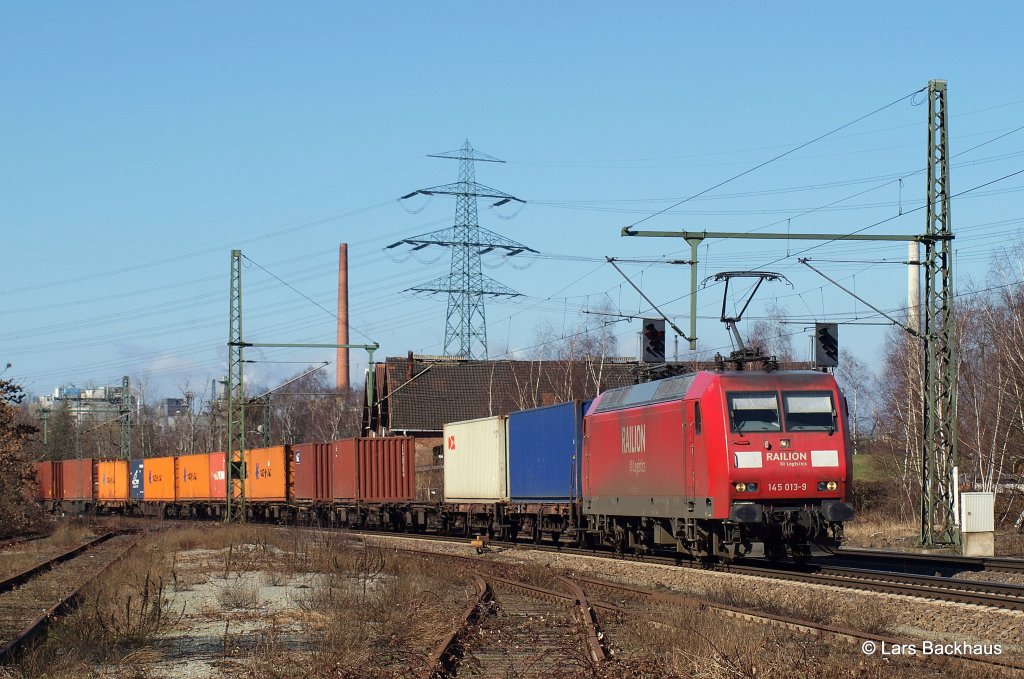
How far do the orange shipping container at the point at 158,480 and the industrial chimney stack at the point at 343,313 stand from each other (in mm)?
20063

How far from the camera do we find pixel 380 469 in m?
39.9

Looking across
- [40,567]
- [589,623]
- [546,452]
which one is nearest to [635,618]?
[589,623]

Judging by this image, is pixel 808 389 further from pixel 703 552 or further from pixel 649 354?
pixel 649 354

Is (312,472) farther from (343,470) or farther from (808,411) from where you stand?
(808,411)

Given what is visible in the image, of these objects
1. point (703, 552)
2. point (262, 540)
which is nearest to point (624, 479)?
point (703, 552)

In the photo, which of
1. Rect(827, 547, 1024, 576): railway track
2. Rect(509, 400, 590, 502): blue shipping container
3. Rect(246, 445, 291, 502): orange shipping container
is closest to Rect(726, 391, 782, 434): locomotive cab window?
Rect(827, 547, 1024, 576): railway track

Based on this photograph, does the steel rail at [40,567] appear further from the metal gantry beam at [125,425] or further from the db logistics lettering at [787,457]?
the metal gantry beam at [125,425]

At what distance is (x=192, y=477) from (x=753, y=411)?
143ft

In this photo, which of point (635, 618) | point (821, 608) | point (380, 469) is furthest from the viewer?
point (380, 469)

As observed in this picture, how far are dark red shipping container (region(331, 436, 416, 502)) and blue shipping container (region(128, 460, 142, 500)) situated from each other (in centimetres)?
2591

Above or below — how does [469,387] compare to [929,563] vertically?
above

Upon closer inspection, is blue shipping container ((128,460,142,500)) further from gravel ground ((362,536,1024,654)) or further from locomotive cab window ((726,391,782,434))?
locomotive cab window ((726,391,782,434))

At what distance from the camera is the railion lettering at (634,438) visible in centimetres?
2116

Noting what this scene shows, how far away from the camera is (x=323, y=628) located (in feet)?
43.8
